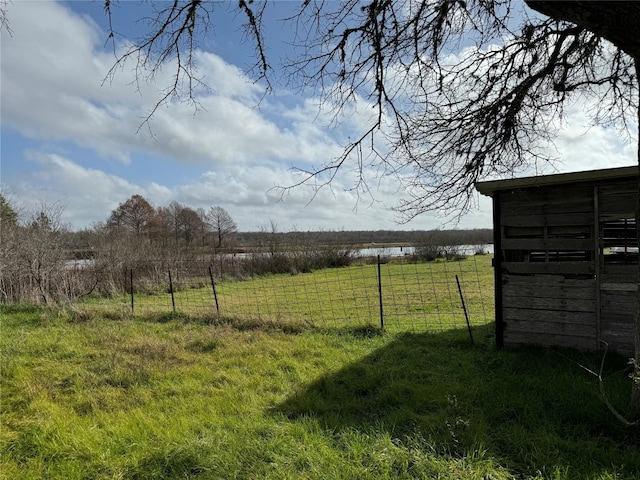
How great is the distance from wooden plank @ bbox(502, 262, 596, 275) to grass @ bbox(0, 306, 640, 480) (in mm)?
1115

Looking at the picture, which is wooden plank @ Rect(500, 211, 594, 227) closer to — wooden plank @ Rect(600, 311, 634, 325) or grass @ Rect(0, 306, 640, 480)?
wooden plank @ Rect(600, 311, 634, 325)

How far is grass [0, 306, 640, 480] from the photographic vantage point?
2936 mm

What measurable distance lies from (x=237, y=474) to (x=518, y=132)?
15.9ft

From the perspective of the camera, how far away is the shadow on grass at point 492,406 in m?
2.99

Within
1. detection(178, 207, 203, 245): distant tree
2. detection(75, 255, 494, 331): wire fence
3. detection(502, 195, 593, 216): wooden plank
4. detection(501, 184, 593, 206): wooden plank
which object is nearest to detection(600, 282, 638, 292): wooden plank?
detection(502, 195, 593, 216): wooden plank

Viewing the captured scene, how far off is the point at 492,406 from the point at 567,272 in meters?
2.56

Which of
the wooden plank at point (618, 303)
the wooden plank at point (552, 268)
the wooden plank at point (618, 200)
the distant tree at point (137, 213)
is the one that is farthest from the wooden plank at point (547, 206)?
the distant tree at point (137, 213)

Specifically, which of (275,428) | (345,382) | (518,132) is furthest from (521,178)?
(275,428)

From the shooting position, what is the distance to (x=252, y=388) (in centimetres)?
452

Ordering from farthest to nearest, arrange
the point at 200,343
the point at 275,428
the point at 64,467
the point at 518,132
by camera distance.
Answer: the point at 200,343
the point at 518,132
the point at 275,428
the point at 64,467

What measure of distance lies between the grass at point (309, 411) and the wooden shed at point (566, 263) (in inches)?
15.3

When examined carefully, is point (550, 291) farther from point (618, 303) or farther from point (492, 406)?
point (492, 406)

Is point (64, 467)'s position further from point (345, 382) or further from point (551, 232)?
point (551, 232)

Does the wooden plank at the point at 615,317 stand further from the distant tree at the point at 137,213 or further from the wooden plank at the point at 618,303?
the distant tree at the point at 137,213
